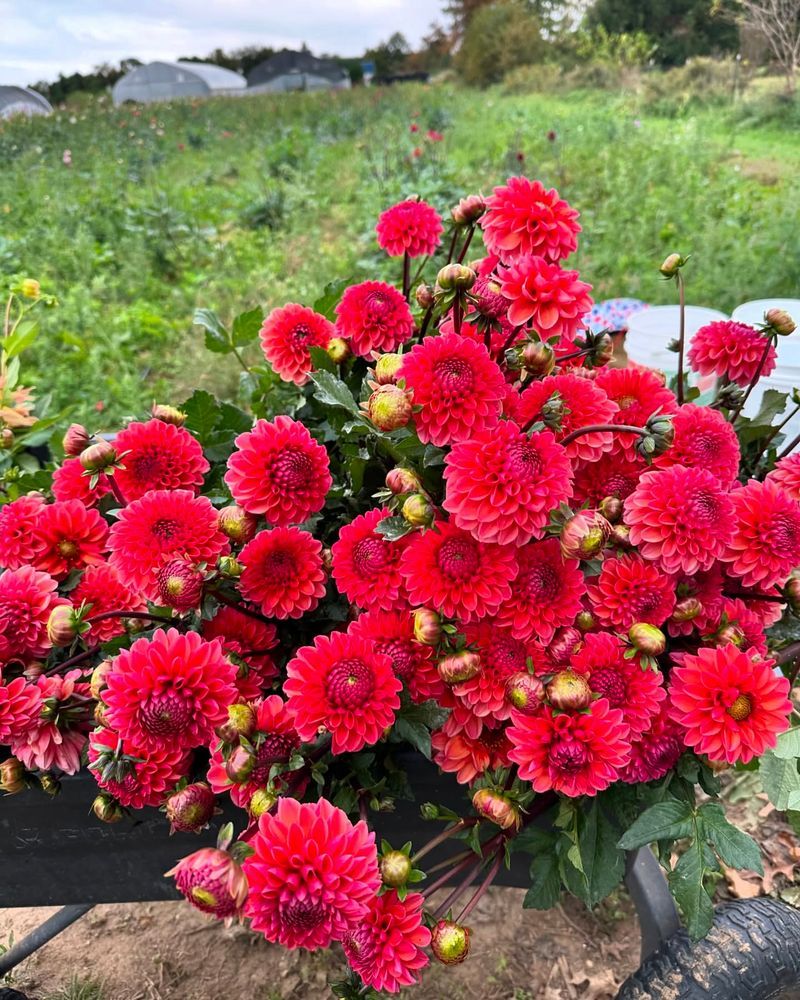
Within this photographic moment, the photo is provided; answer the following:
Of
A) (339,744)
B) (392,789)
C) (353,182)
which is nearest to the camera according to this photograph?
(339,744)

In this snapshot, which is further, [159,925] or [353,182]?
[353,182]

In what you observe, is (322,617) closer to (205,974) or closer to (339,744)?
(339,744)

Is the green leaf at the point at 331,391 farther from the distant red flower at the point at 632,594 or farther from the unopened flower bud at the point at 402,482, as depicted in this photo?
the distant red flower at the point at 632,594

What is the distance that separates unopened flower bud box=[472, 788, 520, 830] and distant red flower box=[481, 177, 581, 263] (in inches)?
21.0

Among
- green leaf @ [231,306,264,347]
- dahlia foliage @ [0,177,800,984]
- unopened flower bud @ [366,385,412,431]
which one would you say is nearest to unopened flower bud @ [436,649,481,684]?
dahlia foliage @ [0,177,800,984]

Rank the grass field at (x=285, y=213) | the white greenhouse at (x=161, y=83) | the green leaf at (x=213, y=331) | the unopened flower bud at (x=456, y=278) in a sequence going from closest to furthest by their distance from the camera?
the unopened flower bud at (x=456, y=278)
the green leaf at (x=213, y=331)
the grass field at (x=285, y=213)
the white greenhouse at (x=161, y=83)

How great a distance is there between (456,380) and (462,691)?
0.28m

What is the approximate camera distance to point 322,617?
2.81ft

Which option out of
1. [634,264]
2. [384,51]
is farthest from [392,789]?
[384,51]

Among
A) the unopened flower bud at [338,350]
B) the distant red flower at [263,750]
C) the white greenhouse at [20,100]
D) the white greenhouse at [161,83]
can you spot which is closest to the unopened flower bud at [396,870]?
the distant red flower at [263,750]

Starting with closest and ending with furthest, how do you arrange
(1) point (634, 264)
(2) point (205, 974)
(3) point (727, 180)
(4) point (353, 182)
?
1. (2) point (205, 974)
2. (1) point (634, 264)
3. (3) point (727, 180)
4. (4) point (353, 182)

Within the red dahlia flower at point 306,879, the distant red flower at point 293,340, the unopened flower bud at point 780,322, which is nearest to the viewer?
the red dahlia flower at point 306,879

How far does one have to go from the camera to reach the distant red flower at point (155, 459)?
85 cm

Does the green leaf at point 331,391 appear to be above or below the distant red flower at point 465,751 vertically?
above
